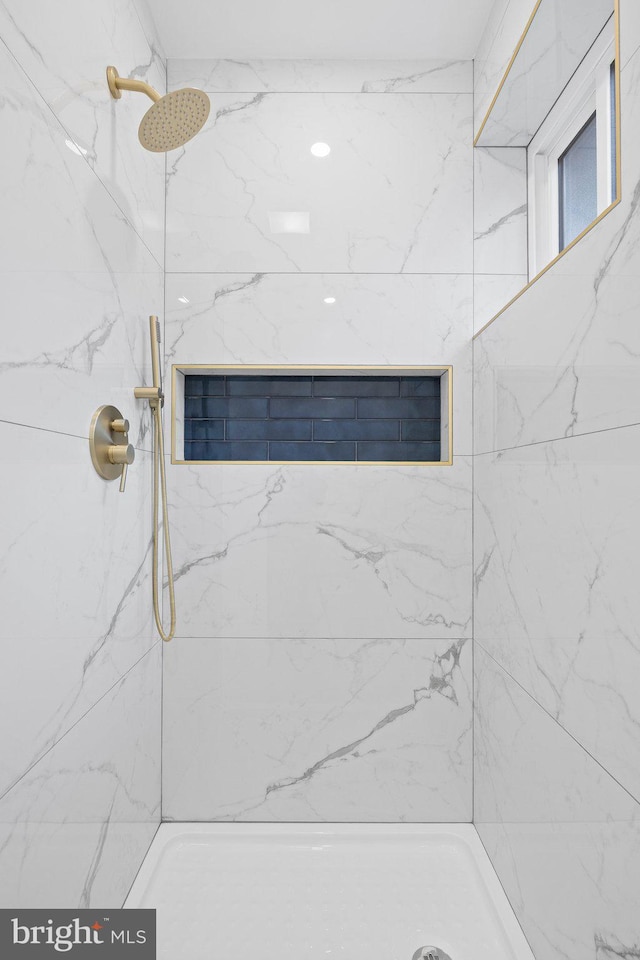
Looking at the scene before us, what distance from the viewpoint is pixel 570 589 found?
1223 millimetres

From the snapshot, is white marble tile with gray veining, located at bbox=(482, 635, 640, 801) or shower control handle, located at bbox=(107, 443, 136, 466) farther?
shower control handle, located at bbox=(107, 443, 136, 466)

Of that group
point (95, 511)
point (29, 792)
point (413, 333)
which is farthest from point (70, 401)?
point (413, 333)

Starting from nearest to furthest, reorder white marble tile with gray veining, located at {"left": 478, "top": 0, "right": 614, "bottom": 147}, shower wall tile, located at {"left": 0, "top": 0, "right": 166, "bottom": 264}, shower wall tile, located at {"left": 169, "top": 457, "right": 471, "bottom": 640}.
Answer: shower wall tile, located at {"left": 0, "top": 0, "right": 166, "bottom": 264}, white marble tile with gray veining, located at {"left": 478, "top": 0, "right": 614, "bottom": 147}, shower wall tile, located at {"left": 169, "top": 457, "right": 471, "bottom": 640}

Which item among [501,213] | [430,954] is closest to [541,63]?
[501,213]

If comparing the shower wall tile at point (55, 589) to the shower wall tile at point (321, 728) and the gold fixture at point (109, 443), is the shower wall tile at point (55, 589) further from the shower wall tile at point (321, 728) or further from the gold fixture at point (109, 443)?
the shower wall tile at point (321, 728)

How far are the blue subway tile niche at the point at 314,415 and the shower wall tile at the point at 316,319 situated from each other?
5.0 inches

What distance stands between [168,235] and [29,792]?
1.58 meters

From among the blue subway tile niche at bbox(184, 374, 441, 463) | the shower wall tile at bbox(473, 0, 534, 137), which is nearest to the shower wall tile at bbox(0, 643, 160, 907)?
the blue subway tile niche at bbox(184, 374, 441, 463)

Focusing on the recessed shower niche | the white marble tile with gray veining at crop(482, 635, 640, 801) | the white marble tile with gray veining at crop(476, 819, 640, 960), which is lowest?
the white marble tile with gray veining at crop(476, 819, 640, 960)

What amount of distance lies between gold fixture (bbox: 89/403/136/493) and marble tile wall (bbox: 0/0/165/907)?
29mm

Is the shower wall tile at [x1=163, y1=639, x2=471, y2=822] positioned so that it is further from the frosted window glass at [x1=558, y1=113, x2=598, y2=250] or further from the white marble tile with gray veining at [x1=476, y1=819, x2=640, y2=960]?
the frosted window glass at [x1=558, y1=113, x2=598, y2=250]

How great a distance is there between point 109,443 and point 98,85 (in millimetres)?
789

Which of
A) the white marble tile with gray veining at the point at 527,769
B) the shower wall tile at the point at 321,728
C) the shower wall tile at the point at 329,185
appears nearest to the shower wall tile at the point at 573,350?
the shower wall tile at the point at 329,185

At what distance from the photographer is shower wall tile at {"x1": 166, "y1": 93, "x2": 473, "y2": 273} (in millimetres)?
1965
